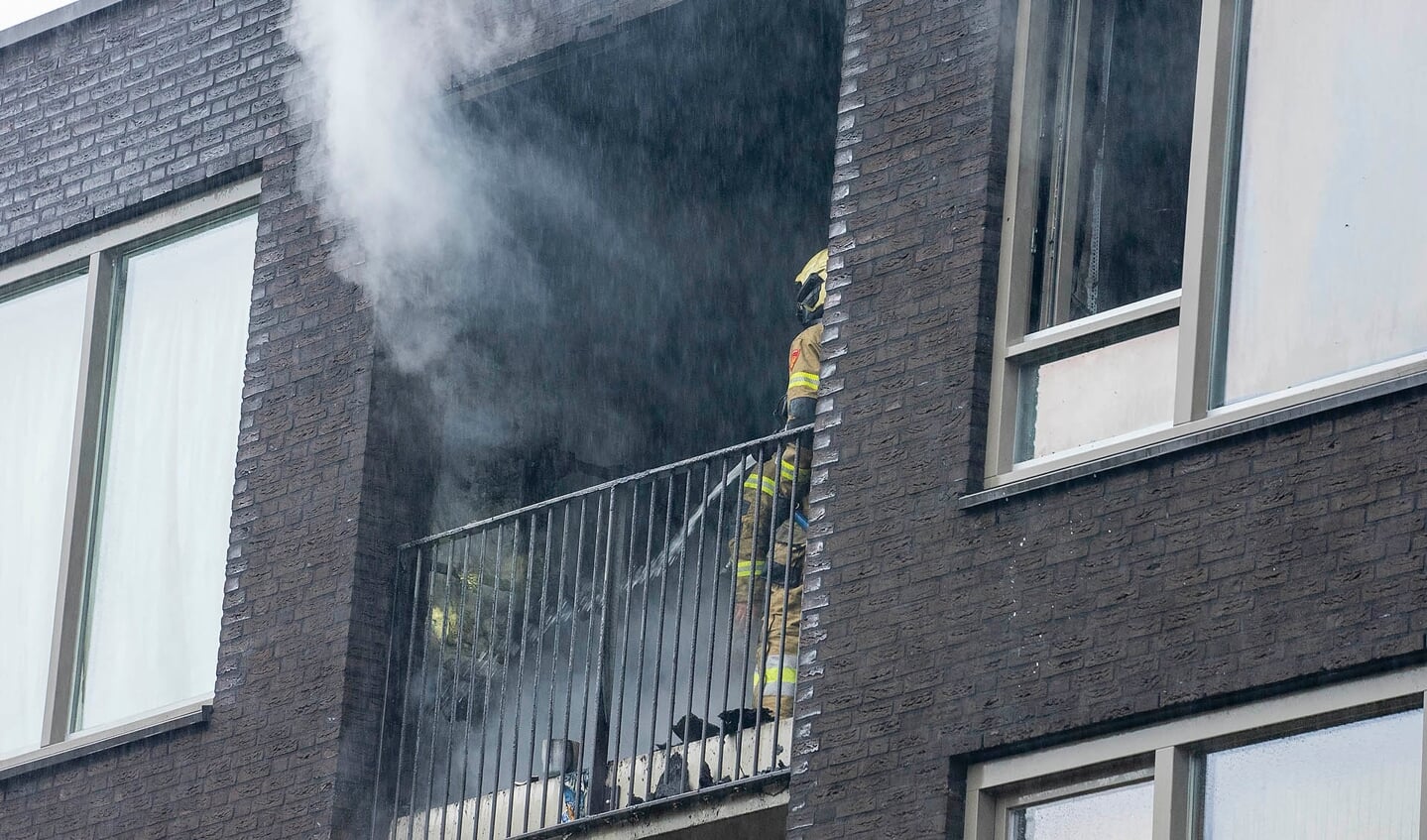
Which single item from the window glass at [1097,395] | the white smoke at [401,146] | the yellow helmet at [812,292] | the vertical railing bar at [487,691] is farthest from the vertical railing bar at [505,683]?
the window glass at [1097,395]

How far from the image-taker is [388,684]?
11617mm

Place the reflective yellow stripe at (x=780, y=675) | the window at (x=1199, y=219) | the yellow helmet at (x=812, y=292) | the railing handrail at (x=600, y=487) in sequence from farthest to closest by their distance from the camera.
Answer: the yellow helmet at (x=812, y=292) < the railing handrail at (x=600, y=487) < the reflective yellow stripe at (x=780, y=675) < the window at (x=1199, y=219)

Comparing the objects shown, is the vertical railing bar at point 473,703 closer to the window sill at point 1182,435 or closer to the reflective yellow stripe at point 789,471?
the reflective yellow stripe at point 789,471

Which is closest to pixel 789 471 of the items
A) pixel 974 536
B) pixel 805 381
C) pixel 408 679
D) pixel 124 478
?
pixel 805 381

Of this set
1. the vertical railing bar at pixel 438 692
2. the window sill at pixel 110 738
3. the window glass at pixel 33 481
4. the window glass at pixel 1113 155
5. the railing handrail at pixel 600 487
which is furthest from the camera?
the window glass at pixel 33 481

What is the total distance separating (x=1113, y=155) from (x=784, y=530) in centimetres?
195

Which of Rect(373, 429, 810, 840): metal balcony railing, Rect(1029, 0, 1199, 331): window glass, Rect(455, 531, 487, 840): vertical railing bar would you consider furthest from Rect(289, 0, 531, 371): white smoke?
Rect(1029, 0, 1199, 331): window glass

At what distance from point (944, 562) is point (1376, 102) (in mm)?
1994

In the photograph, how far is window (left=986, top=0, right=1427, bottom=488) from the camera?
877cm

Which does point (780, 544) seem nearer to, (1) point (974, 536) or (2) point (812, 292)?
(2) point (812, 292)

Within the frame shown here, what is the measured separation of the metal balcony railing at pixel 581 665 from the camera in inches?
414

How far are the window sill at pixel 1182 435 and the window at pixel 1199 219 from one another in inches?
0.7

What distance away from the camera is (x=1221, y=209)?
916 centimetres

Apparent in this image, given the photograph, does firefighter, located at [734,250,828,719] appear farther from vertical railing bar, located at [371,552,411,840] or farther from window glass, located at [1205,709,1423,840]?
window glass, located at [1205,709,1423,840]
